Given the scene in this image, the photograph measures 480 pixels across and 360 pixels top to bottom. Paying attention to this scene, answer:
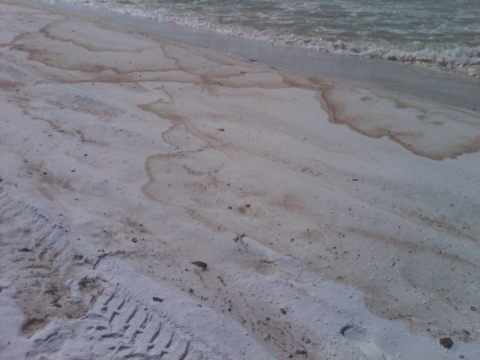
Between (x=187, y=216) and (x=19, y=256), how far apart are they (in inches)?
36.5

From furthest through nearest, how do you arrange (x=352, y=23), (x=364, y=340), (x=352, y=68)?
(x=352, y=23) → (x=352, y=68) → (x=364, y=340)

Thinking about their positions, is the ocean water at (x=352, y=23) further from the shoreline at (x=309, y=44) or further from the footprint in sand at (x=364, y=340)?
the footprint in sand at (x=364, y=340)

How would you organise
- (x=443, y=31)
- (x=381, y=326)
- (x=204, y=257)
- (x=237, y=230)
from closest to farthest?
(x=381, y=326) < (x=204, y=257) < (x=237, y=230) < (x=443, y=31)

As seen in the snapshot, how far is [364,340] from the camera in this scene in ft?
6.81

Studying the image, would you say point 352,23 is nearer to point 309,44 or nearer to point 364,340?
point 309,44

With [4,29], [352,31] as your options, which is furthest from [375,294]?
[352,31]

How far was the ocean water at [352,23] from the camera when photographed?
7.38 m

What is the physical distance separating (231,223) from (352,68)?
4.55 metres

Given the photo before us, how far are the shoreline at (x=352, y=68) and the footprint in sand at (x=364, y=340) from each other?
12.6 ft

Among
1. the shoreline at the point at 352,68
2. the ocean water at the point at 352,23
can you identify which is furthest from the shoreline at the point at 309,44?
the shoreline at the point at 352,68

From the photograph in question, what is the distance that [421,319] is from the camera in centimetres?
221

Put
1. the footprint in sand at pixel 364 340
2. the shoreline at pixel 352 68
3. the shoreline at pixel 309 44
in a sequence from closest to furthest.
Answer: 1. the footprint in sand at pixel 364 340
2. the shoreline at pixel 352 68
3. the shoreline at pixel 309 44

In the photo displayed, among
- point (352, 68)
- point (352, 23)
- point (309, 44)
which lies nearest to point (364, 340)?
point (352, 68)

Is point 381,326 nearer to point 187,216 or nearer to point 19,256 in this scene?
point 187,216
